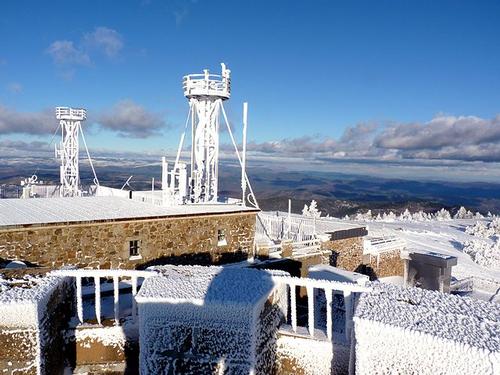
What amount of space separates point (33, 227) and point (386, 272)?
16.6 m

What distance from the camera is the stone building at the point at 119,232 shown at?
1154 centimetres

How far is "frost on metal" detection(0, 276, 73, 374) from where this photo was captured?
586cm

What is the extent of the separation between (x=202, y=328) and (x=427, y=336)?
2934 mm

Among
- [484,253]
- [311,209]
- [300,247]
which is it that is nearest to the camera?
[300,247]

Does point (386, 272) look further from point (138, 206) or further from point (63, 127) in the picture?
point (63, 127)

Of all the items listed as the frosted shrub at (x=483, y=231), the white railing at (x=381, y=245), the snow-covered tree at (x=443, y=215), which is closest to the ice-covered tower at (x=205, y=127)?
the white railing at (x=381, y=245)

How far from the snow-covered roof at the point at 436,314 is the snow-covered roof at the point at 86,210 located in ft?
28.5

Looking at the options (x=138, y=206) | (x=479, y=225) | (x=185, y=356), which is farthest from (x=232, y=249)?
(x=479, y=225)

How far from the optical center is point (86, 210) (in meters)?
13.4

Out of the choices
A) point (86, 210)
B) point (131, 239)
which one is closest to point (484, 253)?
point (131, 239)

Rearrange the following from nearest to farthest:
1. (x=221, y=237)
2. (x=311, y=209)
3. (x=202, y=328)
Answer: (x=202, y=328), (x=221, y=237), (x=311, y=209)

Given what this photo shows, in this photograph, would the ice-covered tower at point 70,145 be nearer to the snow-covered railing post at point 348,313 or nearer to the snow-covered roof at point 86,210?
the snow-covered roof at point 86,210

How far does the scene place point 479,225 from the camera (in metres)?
41.9

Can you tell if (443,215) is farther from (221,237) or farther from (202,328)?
(202,328)
